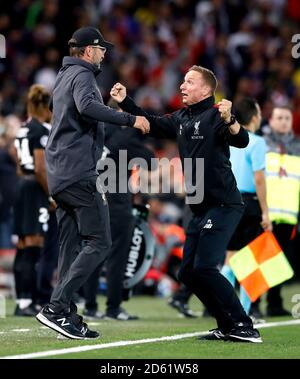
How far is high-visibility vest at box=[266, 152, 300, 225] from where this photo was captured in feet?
38.1

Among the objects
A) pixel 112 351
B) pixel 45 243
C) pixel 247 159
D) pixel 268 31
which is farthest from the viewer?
pixel 268 31

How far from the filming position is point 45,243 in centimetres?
1192

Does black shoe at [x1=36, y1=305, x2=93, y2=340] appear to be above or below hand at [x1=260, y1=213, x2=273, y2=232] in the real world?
below

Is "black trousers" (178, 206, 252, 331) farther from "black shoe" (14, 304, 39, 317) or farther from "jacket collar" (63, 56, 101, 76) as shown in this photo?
"black shoe" (14, 304, 39, 317)

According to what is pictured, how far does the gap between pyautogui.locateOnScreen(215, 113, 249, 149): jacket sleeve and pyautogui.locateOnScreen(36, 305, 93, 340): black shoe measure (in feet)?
5.82

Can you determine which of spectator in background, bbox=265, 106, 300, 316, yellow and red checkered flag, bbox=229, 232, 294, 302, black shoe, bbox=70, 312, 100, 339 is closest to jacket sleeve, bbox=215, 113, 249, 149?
black shoe, bbox=70, 312, 100, 339

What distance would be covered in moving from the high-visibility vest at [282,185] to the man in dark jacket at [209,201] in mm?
2917

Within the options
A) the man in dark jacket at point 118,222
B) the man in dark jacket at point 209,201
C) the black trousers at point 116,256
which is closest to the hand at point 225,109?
the man in dark jacket at point 209,201

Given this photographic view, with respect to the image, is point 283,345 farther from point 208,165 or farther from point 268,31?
point 268,31

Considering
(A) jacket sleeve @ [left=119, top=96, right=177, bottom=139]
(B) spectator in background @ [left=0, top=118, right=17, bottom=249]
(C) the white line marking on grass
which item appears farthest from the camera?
(B) spectator in background @ [left=0, top=118, right=17, bottom=249]

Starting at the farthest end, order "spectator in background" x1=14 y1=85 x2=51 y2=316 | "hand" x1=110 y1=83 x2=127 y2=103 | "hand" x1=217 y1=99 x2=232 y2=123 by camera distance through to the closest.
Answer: "spectator in background" x1=14 y1=85 x2=51 y2=316 → "hand" x1=110 y1=83 x2=127 y2=103 → "hand" x1=217 y1=99 x2=232 y2=123

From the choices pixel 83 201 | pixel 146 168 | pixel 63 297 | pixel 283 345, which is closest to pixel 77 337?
pixel 63 297

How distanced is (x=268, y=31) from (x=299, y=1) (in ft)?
2.81

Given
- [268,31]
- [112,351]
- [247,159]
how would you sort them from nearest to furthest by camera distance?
[112,351] < [247,159] < [268,31]
